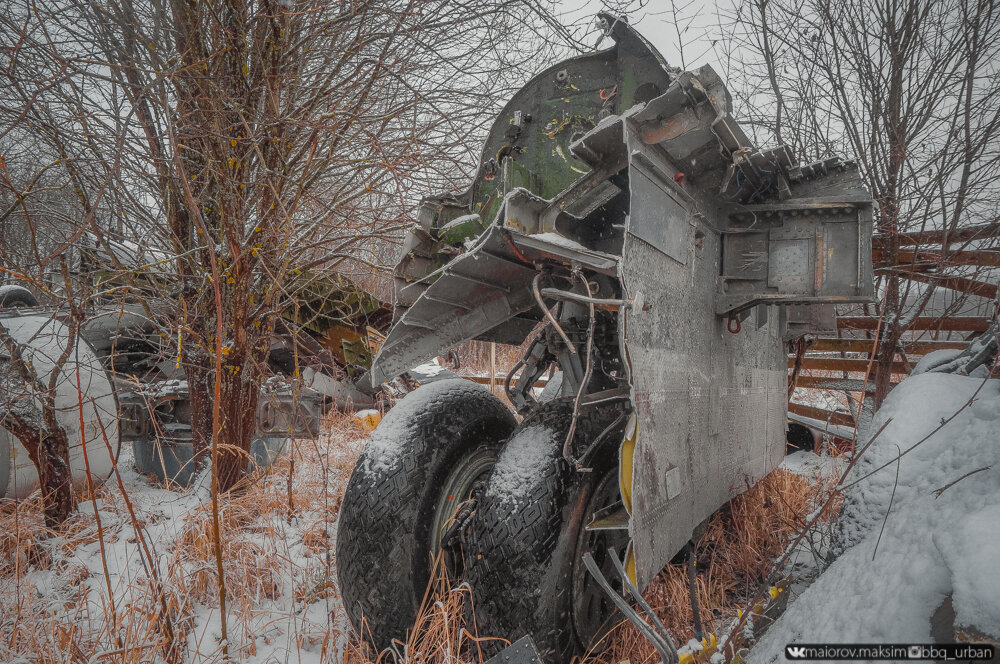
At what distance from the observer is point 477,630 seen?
213cm

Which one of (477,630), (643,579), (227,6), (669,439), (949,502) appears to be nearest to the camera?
(949,502)

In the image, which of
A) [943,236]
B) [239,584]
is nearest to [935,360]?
[943,236]

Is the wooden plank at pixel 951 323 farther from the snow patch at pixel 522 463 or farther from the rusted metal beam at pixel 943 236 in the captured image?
the snow patch at pixel 522 463

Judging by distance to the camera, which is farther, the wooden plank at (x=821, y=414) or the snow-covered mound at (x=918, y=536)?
the wooden plank at (x=821, y=414)

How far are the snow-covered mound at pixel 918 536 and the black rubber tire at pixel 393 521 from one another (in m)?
1.38

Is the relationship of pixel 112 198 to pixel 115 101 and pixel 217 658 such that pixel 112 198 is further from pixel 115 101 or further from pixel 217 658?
pixel 217 658

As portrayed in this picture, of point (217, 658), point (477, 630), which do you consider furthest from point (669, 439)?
point (217, 658)

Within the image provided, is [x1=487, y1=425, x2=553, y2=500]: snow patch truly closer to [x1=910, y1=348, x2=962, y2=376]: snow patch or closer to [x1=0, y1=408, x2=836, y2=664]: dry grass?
[x1=0, y1=408, x2=836, y2=664]: dry grass

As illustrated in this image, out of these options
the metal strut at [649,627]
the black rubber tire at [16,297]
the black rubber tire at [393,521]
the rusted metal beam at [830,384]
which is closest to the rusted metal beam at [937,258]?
the rusted metal beam at [830,384]

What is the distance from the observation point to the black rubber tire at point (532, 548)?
6.76 ft

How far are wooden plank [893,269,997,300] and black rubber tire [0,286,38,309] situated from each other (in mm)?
8181

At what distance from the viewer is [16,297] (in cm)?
554

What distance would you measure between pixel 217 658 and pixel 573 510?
164 centimetres

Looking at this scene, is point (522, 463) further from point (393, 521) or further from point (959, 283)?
point (959, 283)
